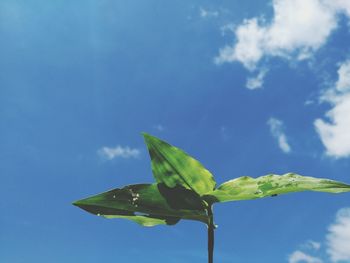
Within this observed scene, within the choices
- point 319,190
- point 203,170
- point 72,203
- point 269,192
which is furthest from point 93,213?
point 319,190

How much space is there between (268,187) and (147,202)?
1.11 feet

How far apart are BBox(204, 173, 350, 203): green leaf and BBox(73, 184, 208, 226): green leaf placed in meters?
0.06

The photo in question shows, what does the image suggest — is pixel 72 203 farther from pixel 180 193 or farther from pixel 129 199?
pixel 180 193

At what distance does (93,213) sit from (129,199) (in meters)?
0.11

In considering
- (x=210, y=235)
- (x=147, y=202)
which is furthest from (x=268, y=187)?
(x=147, y=202)

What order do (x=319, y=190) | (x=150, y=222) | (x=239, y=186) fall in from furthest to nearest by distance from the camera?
(x=150, y=222), (x=239, y=186), (x=319, y=190)

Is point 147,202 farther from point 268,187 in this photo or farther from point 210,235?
point 268,187

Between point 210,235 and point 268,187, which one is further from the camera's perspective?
point 210,235

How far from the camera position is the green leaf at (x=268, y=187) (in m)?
1.17

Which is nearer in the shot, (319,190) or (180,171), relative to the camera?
(319,190)

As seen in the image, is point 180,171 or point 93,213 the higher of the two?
point 180,171

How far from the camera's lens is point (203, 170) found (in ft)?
4.36

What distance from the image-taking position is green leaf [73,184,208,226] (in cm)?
131

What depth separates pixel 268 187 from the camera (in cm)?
122
